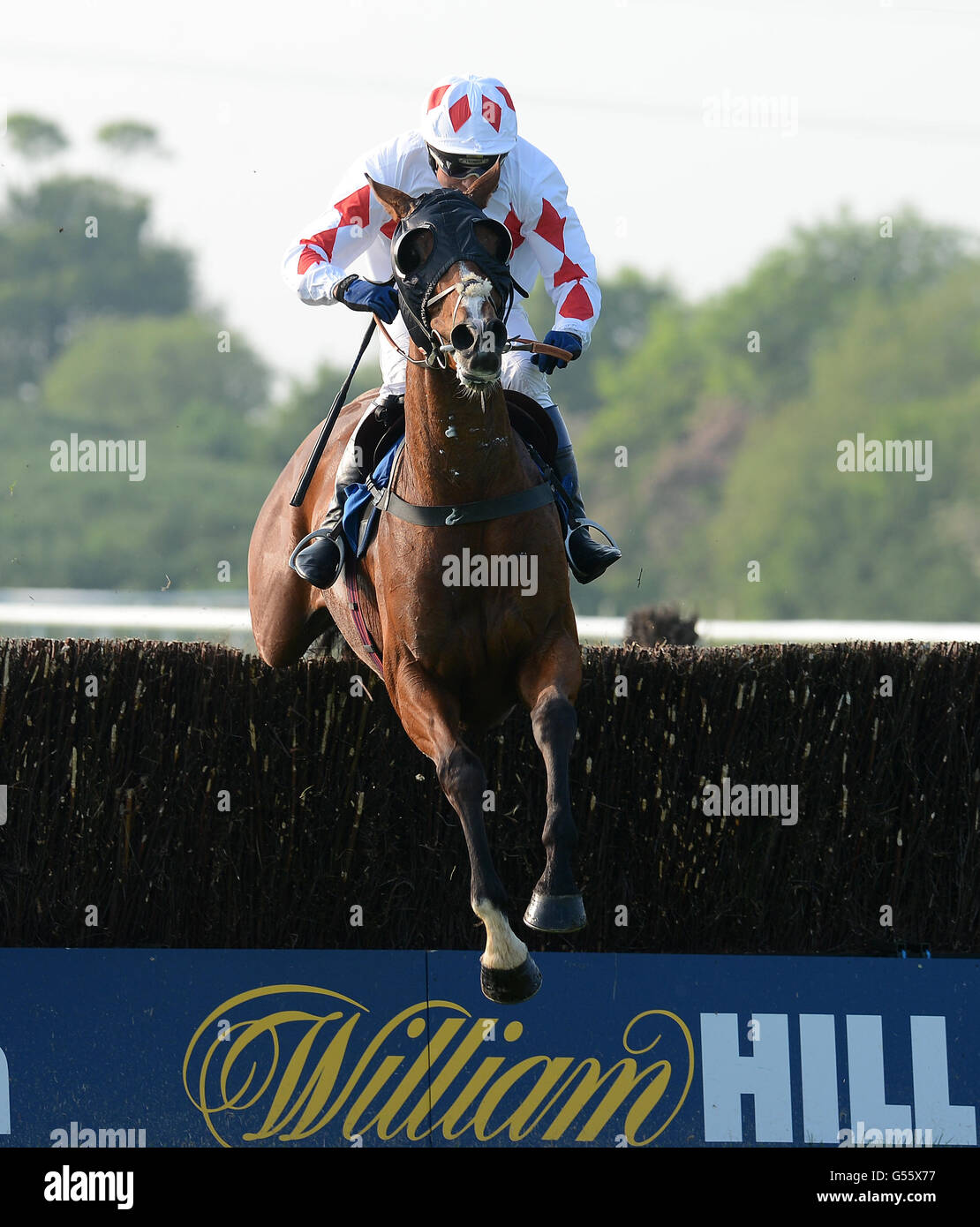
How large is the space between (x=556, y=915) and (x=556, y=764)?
1.52 feet

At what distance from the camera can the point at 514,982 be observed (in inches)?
195

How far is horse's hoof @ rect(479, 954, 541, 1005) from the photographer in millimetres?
4938

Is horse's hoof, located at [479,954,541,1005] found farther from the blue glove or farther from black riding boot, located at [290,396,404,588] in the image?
the blue glove

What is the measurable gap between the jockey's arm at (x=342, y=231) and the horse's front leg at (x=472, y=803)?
1.36 m

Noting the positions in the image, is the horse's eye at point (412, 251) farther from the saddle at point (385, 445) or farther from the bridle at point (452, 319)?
the saddle at point (385, 445)

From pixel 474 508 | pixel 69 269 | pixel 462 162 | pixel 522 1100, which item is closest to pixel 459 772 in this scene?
pixel 474 508

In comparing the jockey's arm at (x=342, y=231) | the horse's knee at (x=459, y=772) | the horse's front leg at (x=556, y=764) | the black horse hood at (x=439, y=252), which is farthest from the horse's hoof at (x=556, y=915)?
the jockey's arm at (x=342, y=231)

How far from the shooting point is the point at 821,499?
5516 cm

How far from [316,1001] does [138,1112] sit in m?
0.75

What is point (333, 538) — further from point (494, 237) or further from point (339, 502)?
point (494, 237)

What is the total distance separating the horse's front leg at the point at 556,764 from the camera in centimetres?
493

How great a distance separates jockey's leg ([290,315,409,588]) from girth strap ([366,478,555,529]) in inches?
16.1

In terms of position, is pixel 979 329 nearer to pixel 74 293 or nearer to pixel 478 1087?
pixel 74 293

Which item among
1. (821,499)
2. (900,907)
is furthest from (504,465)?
(821,499)
